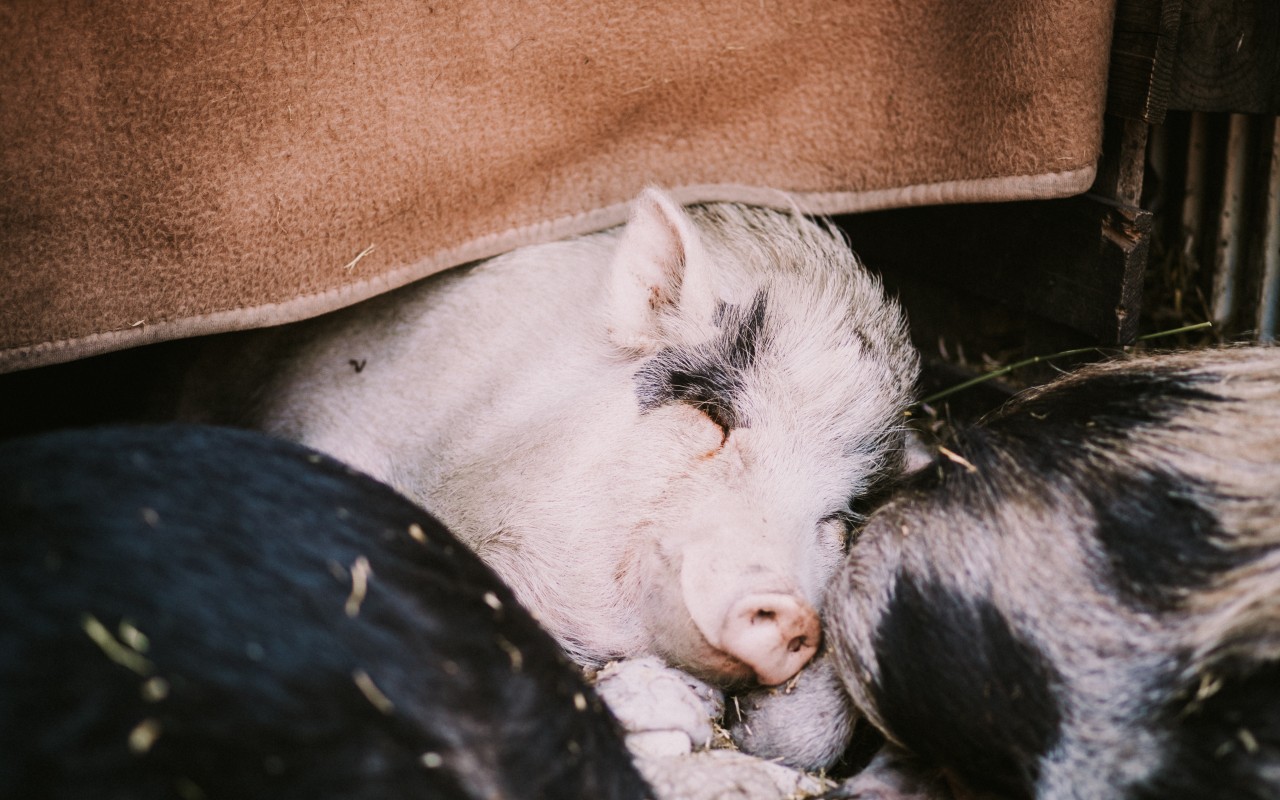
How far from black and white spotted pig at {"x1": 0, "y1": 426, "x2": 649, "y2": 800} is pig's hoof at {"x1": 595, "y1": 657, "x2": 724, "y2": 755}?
0.29m

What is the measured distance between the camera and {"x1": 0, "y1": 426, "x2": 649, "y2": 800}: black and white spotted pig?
0.90m

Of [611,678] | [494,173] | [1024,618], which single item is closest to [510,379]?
[494,173]

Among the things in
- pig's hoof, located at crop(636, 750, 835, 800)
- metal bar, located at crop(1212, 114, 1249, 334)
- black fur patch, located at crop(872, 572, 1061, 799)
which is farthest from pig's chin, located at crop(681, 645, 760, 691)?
metal bar, located at crop(1212, 114, 1249, 334)

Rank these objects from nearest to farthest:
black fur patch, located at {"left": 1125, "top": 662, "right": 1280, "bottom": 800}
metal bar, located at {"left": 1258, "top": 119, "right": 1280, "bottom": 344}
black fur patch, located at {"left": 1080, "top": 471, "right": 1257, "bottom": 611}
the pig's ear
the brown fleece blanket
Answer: black fur patch, located at {"left": 1125, "top": 662, "right": 1280, "bottom": 800} < black fur patch, located at {"left": 1080, "top": 471, "right": 1257, "bottom": 611} < the brown fleece blanket < the pig's ear < metal bar, located at {"left": 1258, "top": 119, "right": 1280, "bottom": 344}

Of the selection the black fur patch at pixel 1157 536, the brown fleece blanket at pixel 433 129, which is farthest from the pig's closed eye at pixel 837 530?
the brown fleece blanket at pixel 433 129

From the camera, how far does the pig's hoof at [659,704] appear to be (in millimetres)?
1501

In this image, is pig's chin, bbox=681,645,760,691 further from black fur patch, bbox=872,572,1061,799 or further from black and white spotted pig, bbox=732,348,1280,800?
black fur patch, bbox=872,572,1061,799

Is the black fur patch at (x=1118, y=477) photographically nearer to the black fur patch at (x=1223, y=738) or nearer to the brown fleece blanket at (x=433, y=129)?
the black fur patch at (x=1223, y=738)

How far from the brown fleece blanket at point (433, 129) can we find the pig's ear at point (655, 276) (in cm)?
34

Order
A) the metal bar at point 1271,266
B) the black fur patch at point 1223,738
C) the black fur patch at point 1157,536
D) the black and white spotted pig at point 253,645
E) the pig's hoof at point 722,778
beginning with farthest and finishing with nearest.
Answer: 1. the metal bar at point 1271,266
2. the pig's hoof at point 722,778
3. the black fur patch at point 1157,536
4. the black fur patch at point 1223,738
5. the black and white spotted pig at point 253,645

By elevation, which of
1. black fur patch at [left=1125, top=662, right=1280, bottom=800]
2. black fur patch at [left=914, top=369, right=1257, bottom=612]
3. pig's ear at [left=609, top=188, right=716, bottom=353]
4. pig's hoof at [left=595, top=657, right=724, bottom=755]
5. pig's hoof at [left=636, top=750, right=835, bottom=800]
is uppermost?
pig's ear at [left=609, top=188, right=716, bottom=353]

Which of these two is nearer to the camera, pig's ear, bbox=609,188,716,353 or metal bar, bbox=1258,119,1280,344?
pig's ear, bbox=609,188,716,353

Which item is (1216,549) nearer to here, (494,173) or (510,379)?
(510,379)

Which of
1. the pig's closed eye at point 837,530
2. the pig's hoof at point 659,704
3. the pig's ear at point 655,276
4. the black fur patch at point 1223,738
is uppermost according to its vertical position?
the pig's ear at point 655,276
